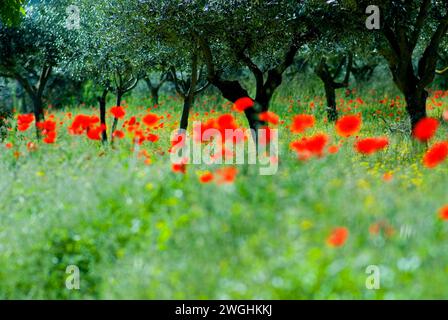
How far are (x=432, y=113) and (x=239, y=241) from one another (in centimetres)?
1651

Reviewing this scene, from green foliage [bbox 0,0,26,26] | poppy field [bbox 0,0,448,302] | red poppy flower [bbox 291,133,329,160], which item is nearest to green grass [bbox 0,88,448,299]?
poppy field [bbox 0,0,448,302]

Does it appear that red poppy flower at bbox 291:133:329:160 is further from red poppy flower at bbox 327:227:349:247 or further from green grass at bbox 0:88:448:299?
red poppy flower at bbox 327:227:349:247

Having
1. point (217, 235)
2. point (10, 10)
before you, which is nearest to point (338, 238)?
point (217, 235)

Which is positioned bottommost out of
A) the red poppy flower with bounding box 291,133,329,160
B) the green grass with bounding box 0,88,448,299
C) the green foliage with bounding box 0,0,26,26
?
the green grass with bounding box 0,88,448,299

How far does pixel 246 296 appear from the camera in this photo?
4551 mm

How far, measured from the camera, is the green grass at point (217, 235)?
449 centimetres

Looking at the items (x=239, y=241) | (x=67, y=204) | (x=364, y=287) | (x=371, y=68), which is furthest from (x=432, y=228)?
(x=371, y=68)

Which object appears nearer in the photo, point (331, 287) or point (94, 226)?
point (331, 287)

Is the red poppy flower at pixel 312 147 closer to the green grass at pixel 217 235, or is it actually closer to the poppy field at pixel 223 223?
the poppy field at pixel 223 223

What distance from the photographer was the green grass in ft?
14.7

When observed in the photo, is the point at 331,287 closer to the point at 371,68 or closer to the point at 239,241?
the point at 239,241

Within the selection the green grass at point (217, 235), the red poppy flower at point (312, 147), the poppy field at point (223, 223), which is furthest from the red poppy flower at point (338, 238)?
the red poppy flower at point (312, 147)

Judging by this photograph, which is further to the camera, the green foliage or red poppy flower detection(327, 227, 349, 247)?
the green foliage

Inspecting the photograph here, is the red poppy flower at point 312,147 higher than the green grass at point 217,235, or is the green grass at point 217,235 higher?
the red poppy flower at point 312,147
